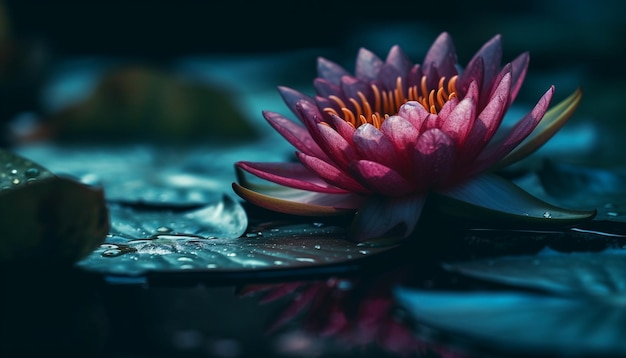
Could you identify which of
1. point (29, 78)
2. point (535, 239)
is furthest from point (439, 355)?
point (29, 78)

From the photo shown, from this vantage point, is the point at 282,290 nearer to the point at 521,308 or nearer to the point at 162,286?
the point at 162,286

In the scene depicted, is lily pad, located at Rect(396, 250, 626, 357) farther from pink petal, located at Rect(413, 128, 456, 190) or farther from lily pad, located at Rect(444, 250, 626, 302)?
pink petal, located at Rect(413, 128, 456, 190)

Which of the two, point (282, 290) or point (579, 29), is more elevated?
point (579, 29)

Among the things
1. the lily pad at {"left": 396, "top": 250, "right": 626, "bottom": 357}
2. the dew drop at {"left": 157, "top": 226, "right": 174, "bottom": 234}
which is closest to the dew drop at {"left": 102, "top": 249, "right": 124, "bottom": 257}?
the dew drop at {"left": 157, "top": 226, "right": 174, "bottom": 234}

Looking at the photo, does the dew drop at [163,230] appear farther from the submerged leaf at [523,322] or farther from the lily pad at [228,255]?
the submerged leaf at [523,322]

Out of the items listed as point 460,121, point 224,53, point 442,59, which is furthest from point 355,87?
point 224,53

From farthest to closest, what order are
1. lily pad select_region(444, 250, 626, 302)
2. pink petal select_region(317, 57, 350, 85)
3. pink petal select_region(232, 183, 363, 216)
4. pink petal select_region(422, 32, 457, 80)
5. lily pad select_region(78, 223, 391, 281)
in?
pink petal select_region(317, 57, 350, 85) < pink petal select_region(422, 32, 457, 80) < pink petal select_region(232, 183, 363, 216) < lily pad select_region(78, 223, 391, 281) < lily pad select_region(444, 250, 626, 302)

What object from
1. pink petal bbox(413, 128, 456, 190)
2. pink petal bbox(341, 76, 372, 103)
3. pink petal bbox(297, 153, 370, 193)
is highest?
pink petal bbox(341, 76, 372, 103)
